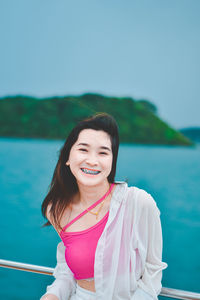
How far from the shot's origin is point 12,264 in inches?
37.7

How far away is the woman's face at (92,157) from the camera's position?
0.78 m

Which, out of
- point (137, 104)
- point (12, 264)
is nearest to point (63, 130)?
point (137, 104)

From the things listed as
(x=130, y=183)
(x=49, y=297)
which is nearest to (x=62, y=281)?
(x=49, y=297)

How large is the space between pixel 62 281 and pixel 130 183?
4377mm

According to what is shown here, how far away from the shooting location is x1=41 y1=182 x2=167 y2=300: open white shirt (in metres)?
0.74

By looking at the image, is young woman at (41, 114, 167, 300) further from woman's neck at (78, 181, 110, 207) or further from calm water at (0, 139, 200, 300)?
calm water at (0, 139, 200, 300)

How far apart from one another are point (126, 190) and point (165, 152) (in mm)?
4509

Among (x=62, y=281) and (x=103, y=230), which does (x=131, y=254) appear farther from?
(x=62, y=281)

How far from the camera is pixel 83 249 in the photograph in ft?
2.60

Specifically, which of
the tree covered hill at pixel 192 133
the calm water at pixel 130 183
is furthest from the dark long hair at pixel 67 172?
the calm water at pixel 130 183

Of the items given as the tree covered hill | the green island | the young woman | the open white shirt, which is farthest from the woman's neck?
the green island

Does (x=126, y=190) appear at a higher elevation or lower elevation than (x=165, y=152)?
lower

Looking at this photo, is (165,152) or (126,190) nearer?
(126,190)

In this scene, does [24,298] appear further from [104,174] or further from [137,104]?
[104,174]
